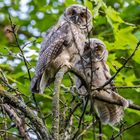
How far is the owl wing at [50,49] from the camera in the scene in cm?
343

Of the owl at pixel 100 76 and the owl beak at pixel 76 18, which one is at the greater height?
the owl beak at pixel 76 18

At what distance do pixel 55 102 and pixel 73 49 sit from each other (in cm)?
105

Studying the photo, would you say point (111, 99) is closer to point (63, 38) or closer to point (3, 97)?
point (63, 38)

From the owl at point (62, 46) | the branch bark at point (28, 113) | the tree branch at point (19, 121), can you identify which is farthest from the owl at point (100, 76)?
the branch bark at point (28, 113)

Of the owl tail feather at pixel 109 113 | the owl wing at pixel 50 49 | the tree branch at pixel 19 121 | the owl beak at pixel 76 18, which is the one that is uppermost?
the owl beak at pixel 76 18

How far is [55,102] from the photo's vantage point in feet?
8.94

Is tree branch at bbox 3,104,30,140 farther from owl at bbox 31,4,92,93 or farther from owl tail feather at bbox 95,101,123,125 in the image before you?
owl tail feather at bbox 95,101,123,125

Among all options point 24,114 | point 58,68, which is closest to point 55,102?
point 24,114

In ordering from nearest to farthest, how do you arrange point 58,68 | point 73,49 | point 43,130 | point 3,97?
point 43,130 → point 3,97 → point 58,68 → point 73,49

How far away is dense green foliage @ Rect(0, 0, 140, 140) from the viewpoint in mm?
4074

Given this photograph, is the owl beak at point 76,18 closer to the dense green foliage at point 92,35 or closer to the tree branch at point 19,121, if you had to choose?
the dense green foliage at point 92,35

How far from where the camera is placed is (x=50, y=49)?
3553 millimetres

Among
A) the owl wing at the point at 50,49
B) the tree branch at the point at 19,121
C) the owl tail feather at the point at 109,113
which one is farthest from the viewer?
the owl tail feather at the point at 109,113

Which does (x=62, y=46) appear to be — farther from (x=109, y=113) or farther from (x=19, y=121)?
(x=19, y=121)
